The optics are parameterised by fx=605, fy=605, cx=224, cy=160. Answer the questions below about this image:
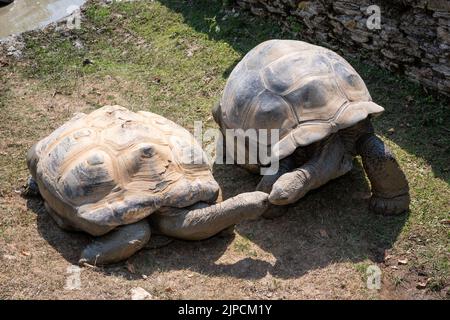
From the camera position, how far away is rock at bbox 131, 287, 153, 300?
450cm

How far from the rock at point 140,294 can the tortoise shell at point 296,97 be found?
1.60 m

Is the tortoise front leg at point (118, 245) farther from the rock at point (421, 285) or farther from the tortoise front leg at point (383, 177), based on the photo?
the rock at point (421, 285)

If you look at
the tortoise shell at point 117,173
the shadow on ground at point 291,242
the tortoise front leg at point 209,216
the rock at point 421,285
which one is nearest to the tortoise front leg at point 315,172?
the tortoise front leg at point 209,216

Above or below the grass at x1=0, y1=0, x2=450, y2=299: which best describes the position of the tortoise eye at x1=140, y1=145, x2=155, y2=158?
above

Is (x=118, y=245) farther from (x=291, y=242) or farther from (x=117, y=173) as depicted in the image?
(x=291, y=242)

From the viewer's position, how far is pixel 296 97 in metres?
5.22

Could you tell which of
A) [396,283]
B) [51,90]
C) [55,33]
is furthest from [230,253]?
[55,33]

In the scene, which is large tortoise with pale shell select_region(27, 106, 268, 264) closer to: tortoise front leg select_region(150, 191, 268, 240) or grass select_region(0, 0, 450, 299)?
tortoise front leg select_region(150, 191, 268, 240)

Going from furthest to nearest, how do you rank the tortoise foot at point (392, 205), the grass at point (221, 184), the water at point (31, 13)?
the water at point (31, 13), the tortoise foot at point (392, 205), the grass at point (221, 184)

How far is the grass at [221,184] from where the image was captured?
475cm

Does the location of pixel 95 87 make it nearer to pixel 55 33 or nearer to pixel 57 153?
pixel 55 33

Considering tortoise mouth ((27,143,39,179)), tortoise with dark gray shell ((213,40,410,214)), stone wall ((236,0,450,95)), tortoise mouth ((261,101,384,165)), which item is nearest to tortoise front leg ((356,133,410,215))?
tortoise with dark gray shell ((213,40,410,214))

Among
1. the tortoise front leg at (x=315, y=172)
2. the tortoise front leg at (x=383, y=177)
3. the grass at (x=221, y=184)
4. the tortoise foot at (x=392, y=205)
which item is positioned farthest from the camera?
the tortoise foot at (x=392, y=205)

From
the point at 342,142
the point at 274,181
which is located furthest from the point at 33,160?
the point at 342,142
